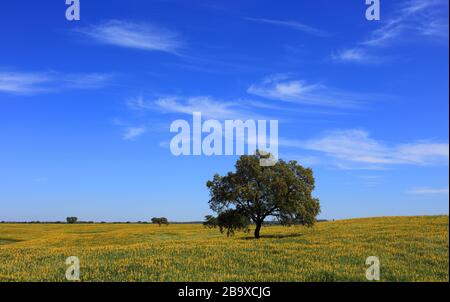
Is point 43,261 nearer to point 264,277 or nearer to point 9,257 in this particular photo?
point 9,257

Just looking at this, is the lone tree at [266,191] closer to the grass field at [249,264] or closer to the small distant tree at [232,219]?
the small distant tree at [232,219]

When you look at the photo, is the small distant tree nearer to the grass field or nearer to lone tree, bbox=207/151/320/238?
lone tree, bbox=207/151/320/238

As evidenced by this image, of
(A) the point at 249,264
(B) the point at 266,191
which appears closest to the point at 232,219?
(B) the point at 266,191

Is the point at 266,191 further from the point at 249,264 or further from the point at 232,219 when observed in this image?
the point at 249,264

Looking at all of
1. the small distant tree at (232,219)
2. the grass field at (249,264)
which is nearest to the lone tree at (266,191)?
the small distant tree at (232,219)

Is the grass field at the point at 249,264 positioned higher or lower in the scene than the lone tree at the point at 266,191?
lower

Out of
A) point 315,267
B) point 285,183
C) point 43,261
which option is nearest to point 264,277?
point 315,267

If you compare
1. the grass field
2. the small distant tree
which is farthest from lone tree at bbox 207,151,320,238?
the grass field

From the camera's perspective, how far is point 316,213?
5566 cm

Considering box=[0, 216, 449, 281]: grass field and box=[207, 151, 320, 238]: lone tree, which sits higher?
box=[207, 151, 320, 238]: lone tree

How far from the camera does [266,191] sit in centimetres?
5297

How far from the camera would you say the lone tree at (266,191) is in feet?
171

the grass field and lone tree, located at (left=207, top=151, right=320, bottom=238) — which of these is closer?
the grass field

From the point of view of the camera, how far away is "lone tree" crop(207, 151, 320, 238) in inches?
2057
